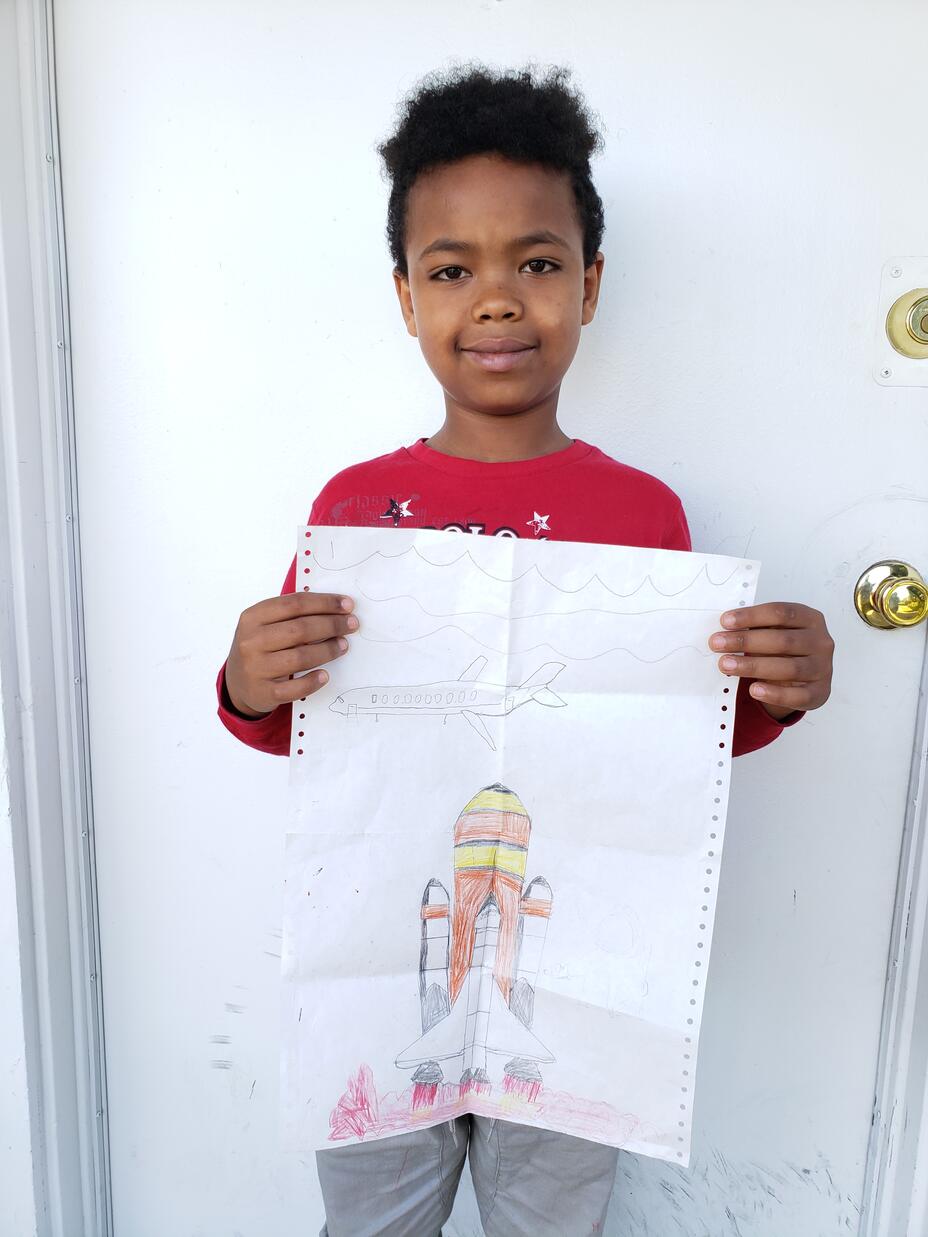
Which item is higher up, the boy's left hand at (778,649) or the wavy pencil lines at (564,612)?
the wavy pencil lines at (564,612)

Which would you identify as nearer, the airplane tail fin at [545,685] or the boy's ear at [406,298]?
the airplane tail fin at [545,685]

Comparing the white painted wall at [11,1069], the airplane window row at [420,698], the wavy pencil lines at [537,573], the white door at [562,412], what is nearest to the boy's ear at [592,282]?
the white door at [562,412]

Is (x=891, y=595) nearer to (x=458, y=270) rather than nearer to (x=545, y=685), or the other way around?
(x=545, y=685)

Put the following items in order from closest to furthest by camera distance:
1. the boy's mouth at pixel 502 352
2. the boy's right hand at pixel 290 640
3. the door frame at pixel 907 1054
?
1. the boy's right hand at pixel 290 640
2. the boy's mouth at pixel 502 352
3. the door frame at pixel 907 1054

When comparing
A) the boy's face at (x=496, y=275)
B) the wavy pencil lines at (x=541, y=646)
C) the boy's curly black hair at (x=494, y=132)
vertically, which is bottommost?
the wavy pencil lines at (x=541, y=646)

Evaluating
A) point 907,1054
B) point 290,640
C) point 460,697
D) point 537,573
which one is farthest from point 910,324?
point 907,1054

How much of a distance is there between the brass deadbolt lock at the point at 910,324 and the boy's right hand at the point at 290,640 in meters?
0.78

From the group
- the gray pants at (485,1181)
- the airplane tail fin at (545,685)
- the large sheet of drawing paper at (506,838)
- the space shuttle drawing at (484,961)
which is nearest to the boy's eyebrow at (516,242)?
the large sheet of drawing paper at (506,838)

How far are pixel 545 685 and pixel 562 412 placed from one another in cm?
44

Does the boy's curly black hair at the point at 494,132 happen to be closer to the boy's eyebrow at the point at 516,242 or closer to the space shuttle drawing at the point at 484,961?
the boy's eyebrow at the point at 516,242

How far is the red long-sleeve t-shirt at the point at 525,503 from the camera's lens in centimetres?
83

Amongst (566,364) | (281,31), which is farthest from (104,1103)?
(281,31)

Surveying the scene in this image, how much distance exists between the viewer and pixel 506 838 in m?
0.76

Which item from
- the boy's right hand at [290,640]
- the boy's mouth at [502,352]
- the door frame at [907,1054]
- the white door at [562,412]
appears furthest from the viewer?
the door frame at [907,1054]
